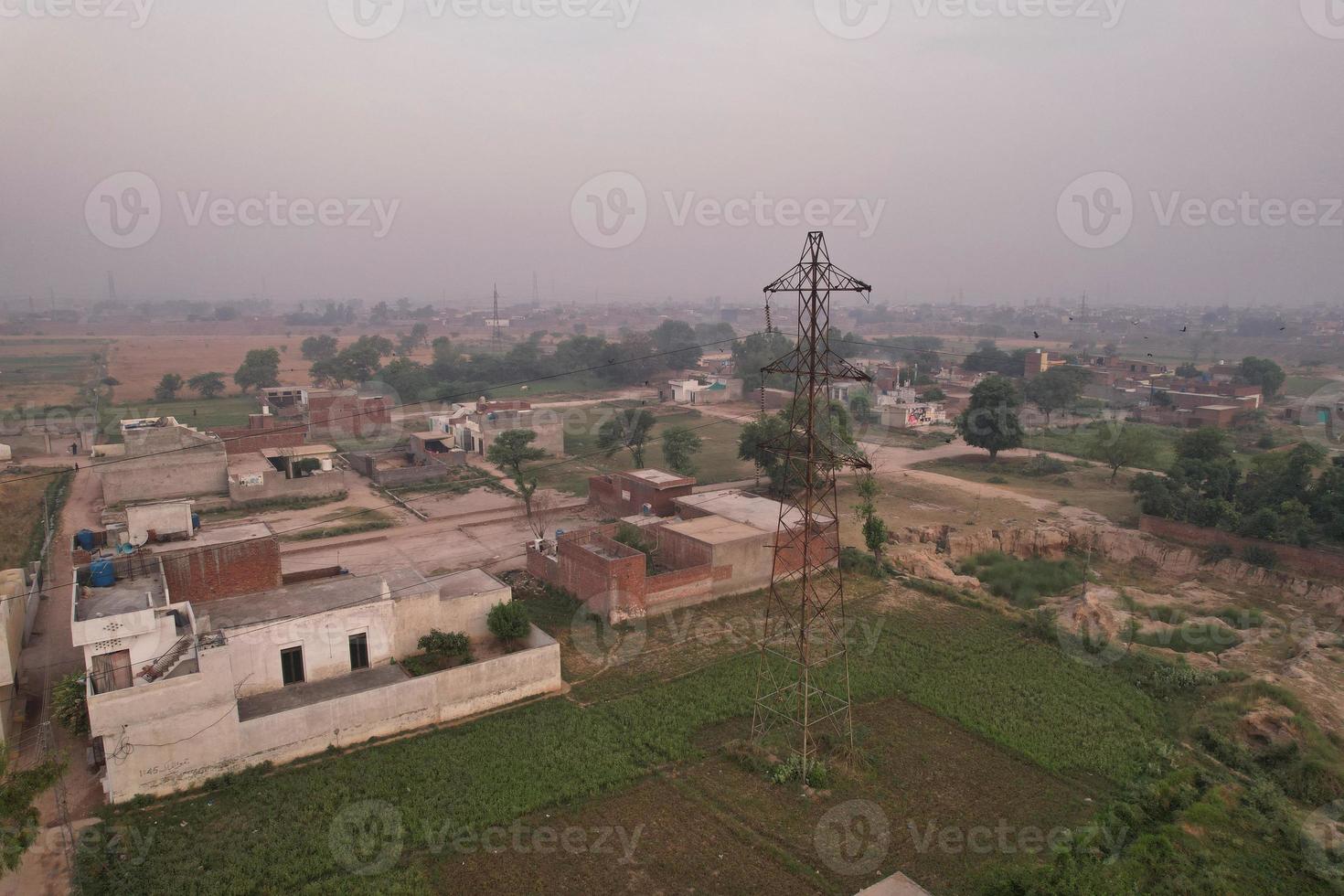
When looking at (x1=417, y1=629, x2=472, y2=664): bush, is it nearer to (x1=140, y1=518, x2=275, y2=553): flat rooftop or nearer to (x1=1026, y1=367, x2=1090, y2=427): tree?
(x1=140, y1=518, x2=275, y2=553): flat rooftop

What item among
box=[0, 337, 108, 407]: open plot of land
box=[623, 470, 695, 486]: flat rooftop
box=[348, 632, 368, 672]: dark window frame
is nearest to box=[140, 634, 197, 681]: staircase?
box=[348, 632, 368, 672]: dark window frame

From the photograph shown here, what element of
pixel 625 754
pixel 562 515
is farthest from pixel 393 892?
pixel 562 515

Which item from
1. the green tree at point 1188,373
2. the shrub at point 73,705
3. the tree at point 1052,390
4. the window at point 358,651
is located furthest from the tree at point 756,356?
the shrub at point 73,705

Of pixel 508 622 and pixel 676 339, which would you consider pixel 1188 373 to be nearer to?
pixel 676 339

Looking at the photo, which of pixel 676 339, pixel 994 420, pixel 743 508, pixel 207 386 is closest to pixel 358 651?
pixel 743 508

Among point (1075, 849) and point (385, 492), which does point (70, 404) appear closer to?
point (385, 492)
